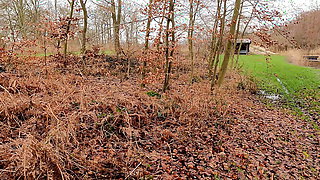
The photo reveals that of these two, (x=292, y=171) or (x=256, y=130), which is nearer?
(x=292, y=171)

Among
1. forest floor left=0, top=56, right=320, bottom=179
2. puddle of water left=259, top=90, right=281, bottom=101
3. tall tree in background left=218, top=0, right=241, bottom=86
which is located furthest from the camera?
puddle of water left=259, top=90, right=281, bottom=101

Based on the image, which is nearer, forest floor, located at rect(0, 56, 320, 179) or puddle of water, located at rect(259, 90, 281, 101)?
forest floor, located at rect(0, 56, 320, 179)

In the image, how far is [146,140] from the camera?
3893mm

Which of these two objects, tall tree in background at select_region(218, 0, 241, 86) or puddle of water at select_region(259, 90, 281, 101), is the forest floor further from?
puddle of water at select_region(259, 90, 281, 101)

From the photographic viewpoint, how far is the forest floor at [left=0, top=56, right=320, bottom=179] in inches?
106

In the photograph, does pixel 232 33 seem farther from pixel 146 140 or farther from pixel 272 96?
pixel 146 140

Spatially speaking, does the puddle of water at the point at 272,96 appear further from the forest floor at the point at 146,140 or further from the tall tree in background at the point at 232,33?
the tall tree in background at the point at 232,33

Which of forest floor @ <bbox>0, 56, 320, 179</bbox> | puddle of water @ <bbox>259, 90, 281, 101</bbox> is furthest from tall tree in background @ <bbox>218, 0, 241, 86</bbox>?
puddle of water @ <bbox>259, 90, 281, 101</bbox>

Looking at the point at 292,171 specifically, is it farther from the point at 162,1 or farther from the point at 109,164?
the point at 162,1

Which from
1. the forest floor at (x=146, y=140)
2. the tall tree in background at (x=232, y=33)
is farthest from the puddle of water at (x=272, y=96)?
the tall tree in background at (x=232, y=33)

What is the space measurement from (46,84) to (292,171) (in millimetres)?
6017

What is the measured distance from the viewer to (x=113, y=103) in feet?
15.1

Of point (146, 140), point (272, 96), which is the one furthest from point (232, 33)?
point (146, 140)

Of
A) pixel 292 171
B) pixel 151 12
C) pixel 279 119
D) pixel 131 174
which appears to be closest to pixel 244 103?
pixel 279 119
